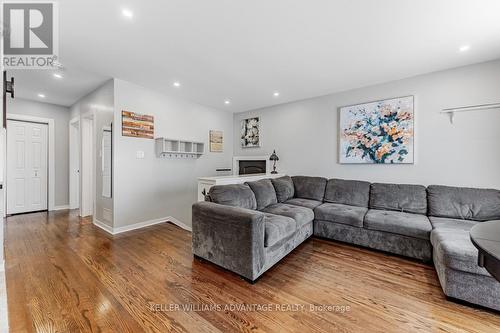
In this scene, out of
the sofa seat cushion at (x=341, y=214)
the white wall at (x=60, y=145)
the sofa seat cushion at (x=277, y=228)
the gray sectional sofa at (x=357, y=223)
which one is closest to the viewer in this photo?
the gray sectional sofa at (x=357, y=223)

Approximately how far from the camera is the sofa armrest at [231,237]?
202 cm

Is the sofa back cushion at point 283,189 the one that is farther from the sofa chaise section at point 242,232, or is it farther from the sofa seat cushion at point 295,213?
the sofa chaise section at point 242,232

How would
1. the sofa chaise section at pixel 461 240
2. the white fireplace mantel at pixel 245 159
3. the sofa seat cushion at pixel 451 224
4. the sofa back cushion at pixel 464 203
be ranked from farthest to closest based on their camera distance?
the white fireplace mantel at pixel 245 159, the sofa back cushion at pixel 464 203, the sofa seat cushion at pixel 451 224, the sofa chaise section at pixel 461 240

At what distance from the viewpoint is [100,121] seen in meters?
3.72

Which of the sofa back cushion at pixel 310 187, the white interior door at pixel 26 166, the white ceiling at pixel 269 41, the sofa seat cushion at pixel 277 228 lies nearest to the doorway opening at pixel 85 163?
the white ceiling at pixel 269 41

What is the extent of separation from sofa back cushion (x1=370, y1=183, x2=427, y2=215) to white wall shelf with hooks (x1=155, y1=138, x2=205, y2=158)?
3.47 m

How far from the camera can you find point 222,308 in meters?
1.67

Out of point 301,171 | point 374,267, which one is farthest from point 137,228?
point 374,267

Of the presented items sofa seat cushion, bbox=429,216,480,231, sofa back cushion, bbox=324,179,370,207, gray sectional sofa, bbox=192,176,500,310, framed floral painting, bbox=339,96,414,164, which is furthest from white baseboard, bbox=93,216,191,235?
sofa seat cushion, bbox=429,216,480,231

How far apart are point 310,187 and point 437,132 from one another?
2.04 metres

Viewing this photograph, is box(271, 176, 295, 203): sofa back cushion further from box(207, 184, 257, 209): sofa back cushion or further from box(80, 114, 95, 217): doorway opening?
box(80, 114, 95, 217): doorway opening

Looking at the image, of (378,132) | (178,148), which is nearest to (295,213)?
(378,132)

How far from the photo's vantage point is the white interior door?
4.34 meters

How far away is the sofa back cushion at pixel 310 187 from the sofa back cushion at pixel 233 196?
1.32 m
